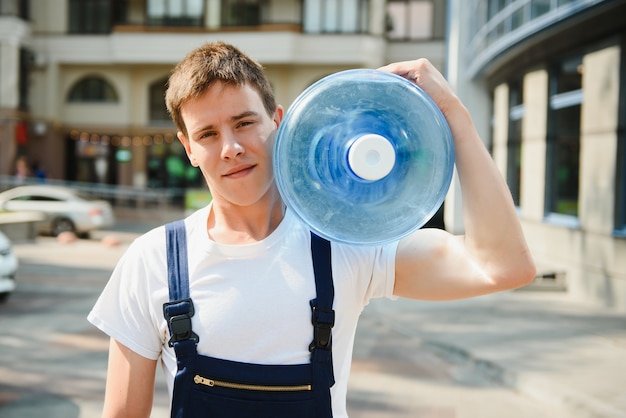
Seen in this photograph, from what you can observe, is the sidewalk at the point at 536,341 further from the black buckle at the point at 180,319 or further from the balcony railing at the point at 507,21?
the black buckle at the point at 180,319

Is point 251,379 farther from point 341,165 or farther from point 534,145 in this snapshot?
point 534,145

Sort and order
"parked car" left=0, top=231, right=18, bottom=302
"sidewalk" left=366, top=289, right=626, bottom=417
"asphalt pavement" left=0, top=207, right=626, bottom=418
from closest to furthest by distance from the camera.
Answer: "asphalt pavement" left=0, top=207, right=626, bottom=418, "sidewalk" left=366, top=289, right=626, bottom=417, "parked car" left=0, top=231, right=18, bottom=302

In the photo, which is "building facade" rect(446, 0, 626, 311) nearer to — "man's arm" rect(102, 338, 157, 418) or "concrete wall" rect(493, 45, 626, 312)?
"concrete wall" rect(493, 45, 626, 312)

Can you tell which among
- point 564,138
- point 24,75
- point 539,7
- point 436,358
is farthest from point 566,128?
point 24,75

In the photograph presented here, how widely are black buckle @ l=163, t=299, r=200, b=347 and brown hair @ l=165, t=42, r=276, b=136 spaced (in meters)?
0.48

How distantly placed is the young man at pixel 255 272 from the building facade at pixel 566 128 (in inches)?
327

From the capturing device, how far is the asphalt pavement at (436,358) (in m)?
5.51

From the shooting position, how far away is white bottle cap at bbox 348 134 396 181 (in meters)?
1.51

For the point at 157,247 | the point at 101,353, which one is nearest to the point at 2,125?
the point at 101,353

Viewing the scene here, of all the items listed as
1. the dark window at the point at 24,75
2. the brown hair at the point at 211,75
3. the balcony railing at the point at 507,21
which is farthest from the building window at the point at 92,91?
the brown hair at the point at 211,75

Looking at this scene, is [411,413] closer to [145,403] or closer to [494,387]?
[494,387]

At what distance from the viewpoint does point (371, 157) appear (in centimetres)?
152

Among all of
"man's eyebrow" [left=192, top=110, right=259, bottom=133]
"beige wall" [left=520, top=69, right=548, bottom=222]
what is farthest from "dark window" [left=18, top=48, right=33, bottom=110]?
"man's eyebrow" [left=192, top=110, right=259, bottom=133]

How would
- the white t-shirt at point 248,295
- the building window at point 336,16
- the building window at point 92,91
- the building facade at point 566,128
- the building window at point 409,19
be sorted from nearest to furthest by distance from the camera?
the white t-shirt at point 248,295 < the building facade at point 566,128 < the building window at point 336,16 < the building window at point 409,19 < the building window at point 92,91
